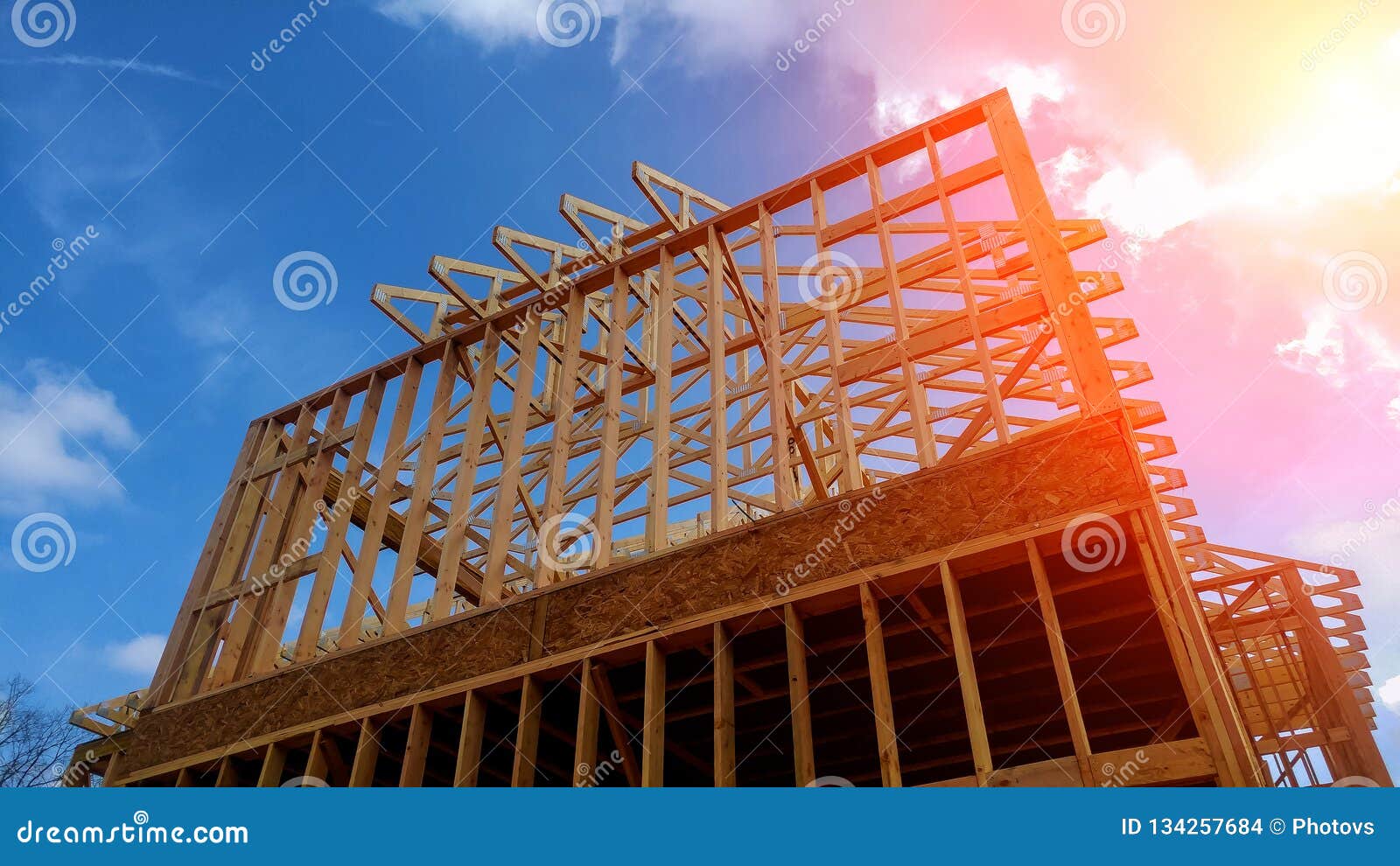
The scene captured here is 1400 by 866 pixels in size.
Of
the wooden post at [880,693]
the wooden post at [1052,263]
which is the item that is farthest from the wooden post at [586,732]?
the wooden post at [1052,263]

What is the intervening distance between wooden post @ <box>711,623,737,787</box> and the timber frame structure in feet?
0.09

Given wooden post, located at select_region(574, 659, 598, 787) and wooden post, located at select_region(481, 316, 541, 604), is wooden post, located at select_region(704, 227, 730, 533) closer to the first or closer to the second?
wooden post, located at select_region(574, 659, 598, 787)

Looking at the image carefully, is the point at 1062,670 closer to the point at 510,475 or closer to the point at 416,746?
the point at 416,746

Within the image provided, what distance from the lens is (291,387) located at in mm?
13000

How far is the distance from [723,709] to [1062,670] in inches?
97.0

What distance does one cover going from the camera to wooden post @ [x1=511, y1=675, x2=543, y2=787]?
7660mm

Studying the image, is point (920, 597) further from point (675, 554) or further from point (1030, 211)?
point (1030, 211)

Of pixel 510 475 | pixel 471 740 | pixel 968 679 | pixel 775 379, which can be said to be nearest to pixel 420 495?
pixel 510 475

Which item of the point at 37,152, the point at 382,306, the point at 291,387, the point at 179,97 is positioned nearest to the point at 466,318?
the point at 382,306

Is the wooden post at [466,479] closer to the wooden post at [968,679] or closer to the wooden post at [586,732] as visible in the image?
the wooden post at [586,732]

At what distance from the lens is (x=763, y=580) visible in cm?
761

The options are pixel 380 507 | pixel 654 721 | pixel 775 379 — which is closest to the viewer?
pixel 654 721

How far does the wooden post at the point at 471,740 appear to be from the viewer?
25.9ft

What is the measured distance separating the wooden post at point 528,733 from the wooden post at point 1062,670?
411 cm
